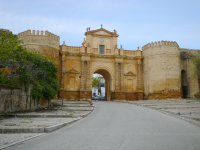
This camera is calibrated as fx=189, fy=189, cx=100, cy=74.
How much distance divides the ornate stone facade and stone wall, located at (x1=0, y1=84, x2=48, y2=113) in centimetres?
1268

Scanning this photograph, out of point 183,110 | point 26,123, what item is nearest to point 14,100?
point 26,123

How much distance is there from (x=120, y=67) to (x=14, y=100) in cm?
1954

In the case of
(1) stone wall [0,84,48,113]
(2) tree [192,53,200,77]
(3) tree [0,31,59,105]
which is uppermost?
(2) tree [192,53,200,77]

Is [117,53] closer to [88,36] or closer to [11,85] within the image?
[88,36]

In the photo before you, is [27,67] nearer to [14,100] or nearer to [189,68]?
[14,100]

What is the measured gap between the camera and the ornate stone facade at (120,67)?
27.5m

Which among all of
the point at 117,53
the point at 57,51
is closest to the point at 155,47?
the point at 117,53

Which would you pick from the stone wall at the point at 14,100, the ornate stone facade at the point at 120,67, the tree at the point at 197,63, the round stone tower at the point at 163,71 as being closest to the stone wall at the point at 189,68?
the ornate stone facade at the point at 120,67

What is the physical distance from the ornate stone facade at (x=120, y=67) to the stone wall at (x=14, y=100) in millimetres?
12679

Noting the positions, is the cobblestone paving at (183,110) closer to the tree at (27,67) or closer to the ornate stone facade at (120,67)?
the tree at (27,67)

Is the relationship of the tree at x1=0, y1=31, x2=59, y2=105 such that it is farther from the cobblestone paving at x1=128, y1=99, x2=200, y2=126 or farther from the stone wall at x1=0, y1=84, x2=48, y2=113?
the cobblestone paving at x1=128, y1=99, x2=200, y2=126

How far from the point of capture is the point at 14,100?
12.3m

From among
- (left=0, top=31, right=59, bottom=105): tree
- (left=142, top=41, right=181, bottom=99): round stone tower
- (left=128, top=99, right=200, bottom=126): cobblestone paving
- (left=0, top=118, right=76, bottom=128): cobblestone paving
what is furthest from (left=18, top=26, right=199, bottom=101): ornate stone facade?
(left=0, top=118, right=76, bottom=128): cobblestone paving

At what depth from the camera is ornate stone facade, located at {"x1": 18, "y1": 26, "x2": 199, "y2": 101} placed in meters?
27.5
